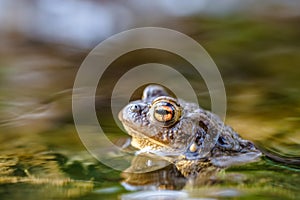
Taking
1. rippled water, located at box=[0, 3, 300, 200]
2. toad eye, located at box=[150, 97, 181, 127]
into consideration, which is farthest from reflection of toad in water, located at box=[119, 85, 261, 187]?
rippled water, located at box=[0, 3, 300, 200]

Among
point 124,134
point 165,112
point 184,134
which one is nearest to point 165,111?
point 165,112

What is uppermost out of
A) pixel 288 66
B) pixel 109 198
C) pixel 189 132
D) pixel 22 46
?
pixel 22 46

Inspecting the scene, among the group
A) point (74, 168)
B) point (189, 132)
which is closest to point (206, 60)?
point (189, 132)

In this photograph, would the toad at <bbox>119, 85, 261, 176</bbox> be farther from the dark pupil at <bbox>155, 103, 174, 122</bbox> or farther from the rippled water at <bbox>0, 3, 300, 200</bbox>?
the rippled water at <bbox>0, 3, 300, 200</bbox>

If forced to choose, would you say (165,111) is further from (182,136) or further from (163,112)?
(182,136)

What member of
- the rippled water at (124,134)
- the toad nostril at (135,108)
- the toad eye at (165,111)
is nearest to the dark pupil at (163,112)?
the toad eye at (165,111)

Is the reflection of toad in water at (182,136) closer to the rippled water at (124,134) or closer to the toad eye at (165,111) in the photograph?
the toad eye at (165,111)

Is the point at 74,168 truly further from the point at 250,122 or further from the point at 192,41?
the point at 192,41

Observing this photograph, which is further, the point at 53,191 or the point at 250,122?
the point at 250,122
